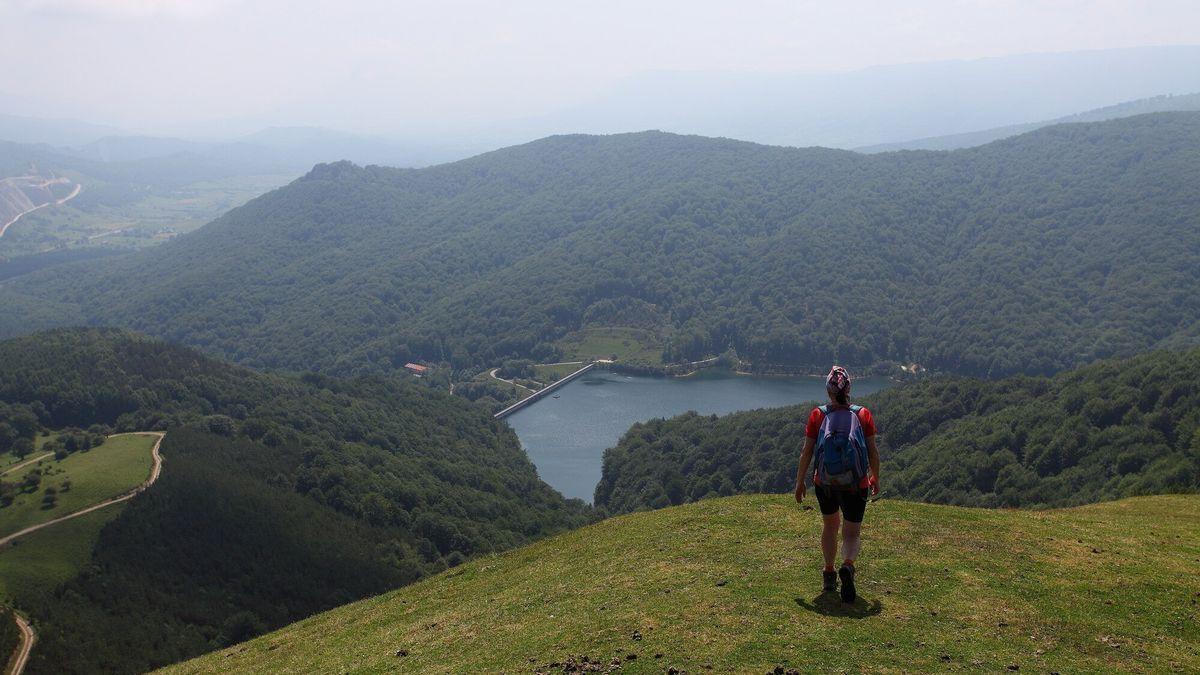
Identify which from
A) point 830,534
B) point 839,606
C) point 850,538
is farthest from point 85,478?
point 850,538

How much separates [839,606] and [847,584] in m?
0.41

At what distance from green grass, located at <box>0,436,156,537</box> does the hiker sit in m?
71.6

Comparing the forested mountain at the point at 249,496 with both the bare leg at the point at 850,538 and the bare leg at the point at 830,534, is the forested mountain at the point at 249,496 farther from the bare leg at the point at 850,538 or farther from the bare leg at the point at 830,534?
the bare leg at the point at 850,538

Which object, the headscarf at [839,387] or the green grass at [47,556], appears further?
the green grass at [47,556]

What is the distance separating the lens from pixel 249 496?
79500 millimetres

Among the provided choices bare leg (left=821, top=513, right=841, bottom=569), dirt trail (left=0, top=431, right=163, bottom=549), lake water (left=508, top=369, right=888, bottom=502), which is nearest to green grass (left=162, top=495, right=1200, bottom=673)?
bare leg (left=821, top=513, right=841, bottom=569)

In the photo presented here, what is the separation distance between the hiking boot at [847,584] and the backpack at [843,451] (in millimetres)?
1940

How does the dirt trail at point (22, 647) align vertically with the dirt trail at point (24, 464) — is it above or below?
below

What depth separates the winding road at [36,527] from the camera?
45.8 metres

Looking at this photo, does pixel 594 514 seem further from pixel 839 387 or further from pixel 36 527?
pixel 839 387

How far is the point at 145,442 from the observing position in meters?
90.1

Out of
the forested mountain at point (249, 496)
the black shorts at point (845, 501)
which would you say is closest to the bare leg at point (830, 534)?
the black shorts at point (845, 501)

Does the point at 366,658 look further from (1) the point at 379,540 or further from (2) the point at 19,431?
(2) the point at 19,431

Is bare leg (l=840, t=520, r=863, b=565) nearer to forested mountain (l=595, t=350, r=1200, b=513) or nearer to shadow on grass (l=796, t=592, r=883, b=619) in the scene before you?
shadow on grass (l=796, t=592, r=883, b=619)
